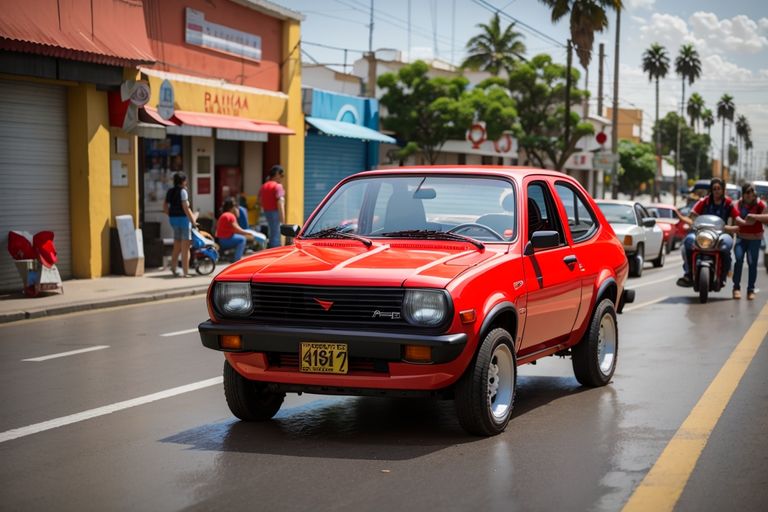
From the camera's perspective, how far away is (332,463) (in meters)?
5.82

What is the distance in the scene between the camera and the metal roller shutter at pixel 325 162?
29484 mm

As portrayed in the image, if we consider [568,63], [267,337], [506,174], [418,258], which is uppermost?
[568,63]

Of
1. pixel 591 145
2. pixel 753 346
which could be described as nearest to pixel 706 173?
pixel 591 145

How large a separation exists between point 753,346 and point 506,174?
474cm

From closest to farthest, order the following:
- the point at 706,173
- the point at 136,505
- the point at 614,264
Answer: the point at 136,505
the point at 614,264
the point at 706,173

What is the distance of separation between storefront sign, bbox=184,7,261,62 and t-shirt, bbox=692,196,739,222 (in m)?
11.6

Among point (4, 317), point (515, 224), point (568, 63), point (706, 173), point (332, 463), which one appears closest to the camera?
point (332, 463)

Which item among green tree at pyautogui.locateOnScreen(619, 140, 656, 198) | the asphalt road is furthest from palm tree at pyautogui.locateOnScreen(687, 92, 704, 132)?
the asphalt road

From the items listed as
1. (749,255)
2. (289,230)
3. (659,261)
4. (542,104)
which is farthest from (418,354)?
(542,104)

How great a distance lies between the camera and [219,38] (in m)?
23.6

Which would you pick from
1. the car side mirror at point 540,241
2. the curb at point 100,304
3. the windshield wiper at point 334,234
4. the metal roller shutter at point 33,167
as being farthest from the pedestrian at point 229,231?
the car side mirror at point 540,241

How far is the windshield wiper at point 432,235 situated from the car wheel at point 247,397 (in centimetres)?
135

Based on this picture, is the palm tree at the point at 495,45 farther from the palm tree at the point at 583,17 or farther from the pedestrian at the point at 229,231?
the pedestrian at the point at 229,231

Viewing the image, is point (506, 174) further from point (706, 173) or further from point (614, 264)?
point (706, 173)
